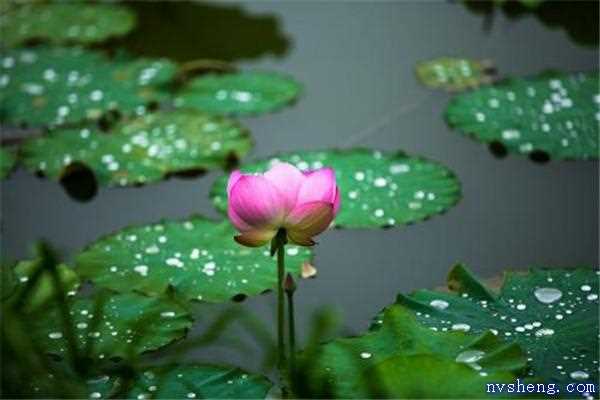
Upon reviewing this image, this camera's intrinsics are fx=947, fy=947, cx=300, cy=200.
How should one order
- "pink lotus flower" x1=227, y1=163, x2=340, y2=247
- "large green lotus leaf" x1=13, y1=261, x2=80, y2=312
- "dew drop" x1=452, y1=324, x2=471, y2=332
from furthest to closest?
"large green lotus leaf" x1=13, y1=261, x2=80, y2=312, "dew drop" x1=452, y1=324, x2=471, y2=332, "pink lotus flower" x1=227, y1=163, x2=340, y2=247

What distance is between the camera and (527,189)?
192cm

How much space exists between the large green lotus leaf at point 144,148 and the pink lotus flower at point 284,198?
77 centimetres

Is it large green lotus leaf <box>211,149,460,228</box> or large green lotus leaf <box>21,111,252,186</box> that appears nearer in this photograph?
large green lotus leaf <box>211,149,460,228</box>

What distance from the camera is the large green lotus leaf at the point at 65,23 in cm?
286

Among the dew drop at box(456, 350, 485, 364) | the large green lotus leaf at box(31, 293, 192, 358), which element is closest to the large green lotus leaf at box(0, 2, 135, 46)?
the large green lotus leaf at box(31, 293, 192, 358)

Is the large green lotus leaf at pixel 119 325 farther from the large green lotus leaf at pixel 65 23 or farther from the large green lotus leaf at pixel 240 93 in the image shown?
the large green lotus leaf at pixel 65 23

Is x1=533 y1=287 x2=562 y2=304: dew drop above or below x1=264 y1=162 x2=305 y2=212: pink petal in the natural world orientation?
below

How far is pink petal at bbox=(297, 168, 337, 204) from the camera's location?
127cm

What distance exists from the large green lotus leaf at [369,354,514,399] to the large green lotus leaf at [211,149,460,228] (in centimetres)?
60

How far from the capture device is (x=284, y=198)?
4.15 ft

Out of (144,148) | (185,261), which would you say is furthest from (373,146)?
(185,261)

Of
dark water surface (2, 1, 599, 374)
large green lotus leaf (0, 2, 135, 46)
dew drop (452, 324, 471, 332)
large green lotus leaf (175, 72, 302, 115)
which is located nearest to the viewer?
dew drop (452, 324, 471, 332)

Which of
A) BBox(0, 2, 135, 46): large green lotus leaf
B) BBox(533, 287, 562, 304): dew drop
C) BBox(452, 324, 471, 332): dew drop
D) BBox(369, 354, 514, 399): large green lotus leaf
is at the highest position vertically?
BBox(0, 2, 135, 46): large green lotus leaf

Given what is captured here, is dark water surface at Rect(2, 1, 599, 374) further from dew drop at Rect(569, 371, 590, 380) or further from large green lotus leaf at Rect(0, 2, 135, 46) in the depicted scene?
dew drop at Rect(569, 371, 590, 380)
